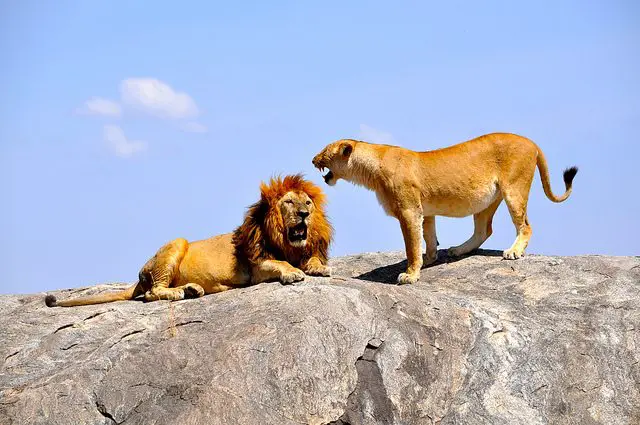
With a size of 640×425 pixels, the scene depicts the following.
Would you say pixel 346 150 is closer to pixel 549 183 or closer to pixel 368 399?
pixel 549 183

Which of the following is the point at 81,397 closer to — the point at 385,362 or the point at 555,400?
the point at 385,362

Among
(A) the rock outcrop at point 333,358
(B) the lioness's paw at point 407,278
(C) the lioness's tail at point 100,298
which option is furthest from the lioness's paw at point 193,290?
(B) the lioness's paw at point 407,278

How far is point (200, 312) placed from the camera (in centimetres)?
819

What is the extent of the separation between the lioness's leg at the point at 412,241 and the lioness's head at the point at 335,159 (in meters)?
1.04

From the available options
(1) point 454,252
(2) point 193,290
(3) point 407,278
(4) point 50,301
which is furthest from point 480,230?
(4) point 50,301

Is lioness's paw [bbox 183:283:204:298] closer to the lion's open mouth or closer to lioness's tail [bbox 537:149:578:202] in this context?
the lion's open mouth

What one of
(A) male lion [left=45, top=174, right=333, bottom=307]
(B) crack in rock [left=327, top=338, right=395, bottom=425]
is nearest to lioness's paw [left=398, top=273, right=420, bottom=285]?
(A) male lion [left=45, top=174, right=333, bottom=307]

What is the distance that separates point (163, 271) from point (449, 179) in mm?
3569

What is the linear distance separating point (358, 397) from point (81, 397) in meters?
2.29

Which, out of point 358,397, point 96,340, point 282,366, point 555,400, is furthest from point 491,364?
point 96,340

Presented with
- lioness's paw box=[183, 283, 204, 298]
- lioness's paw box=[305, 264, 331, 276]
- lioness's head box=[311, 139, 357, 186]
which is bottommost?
lioness's paw box=[183, 283, 204, 298]

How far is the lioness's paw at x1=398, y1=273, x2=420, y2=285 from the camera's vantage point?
9.75 m

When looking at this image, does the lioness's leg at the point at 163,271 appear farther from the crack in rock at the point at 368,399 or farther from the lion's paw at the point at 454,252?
the lion's paw at the point at 454,252

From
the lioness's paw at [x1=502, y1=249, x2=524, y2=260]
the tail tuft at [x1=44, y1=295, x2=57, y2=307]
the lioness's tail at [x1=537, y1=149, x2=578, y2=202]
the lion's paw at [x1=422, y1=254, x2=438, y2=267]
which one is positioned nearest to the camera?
the tail tuft at [x1=44, y1=295, x2=57, y2=307]
